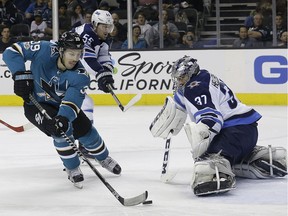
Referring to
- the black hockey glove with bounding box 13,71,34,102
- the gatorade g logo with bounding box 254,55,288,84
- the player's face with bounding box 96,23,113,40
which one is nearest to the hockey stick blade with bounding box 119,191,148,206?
the black hockey glove with bounding box 13,71,34,102

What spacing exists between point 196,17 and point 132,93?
132 centimetres

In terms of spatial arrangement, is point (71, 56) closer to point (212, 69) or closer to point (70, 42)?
point (70, 42)

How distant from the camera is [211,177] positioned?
411cm

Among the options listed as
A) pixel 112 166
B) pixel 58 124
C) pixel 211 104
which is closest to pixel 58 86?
pixel 58 124

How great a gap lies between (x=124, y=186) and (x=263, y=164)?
2.49ft

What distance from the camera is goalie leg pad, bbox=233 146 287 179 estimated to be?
14.9 feet

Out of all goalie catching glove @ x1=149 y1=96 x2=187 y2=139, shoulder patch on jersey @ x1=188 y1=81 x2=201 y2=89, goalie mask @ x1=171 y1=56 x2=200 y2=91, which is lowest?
goalie catching glove @ x1=149 y1=96 x2=187 y2=139

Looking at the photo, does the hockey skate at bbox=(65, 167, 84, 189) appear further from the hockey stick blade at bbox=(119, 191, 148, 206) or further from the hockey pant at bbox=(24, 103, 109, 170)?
the hockey stick blade at bbox=(119, 191, 148, 206)

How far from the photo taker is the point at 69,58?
432cm

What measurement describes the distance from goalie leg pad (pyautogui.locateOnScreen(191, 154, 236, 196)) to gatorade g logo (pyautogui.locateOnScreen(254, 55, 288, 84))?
15.1 feet

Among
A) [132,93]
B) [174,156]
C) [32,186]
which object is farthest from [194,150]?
[132,93]

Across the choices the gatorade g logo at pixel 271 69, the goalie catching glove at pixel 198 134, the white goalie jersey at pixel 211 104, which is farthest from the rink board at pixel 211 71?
the goalie catching glove at pixel 198 134

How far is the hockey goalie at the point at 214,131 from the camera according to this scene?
411cm

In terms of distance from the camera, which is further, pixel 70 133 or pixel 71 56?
pixel 70 133
